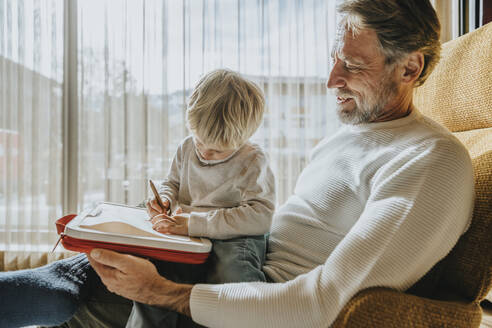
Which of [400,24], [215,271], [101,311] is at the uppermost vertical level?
[400,24]

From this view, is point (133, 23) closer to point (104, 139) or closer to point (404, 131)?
point (104, 139)

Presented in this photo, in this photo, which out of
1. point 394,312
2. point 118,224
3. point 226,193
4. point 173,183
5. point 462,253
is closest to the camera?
point 394,312

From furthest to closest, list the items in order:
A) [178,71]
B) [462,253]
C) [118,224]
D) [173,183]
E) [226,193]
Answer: [178,71] → [173,183] → [226,193] → [118,224] → [462,253]

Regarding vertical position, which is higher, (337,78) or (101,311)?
(337,78)

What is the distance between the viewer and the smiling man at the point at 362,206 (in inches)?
23.7

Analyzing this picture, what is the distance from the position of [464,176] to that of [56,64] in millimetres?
2491

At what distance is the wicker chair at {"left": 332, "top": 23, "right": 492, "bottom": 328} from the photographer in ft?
1.83

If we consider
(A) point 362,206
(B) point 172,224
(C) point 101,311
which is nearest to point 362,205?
(A) point 362,206

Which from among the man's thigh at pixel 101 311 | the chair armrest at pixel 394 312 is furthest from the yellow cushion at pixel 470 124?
the man's thigh at pixel 101 311

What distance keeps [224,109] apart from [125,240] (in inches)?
17.1

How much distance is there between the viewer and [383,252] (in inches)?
23.4

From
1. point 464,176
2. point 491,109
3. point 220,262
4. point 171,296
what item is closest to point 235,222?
point 220,262

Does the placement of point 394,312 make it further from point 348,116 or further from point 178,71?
point 178,71

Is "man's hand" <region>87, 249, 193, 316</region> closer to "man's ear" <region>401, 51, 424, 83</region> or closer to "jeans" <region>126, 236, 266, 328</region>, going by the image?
"jeans" <region>126, 236, 266, 328</region>
